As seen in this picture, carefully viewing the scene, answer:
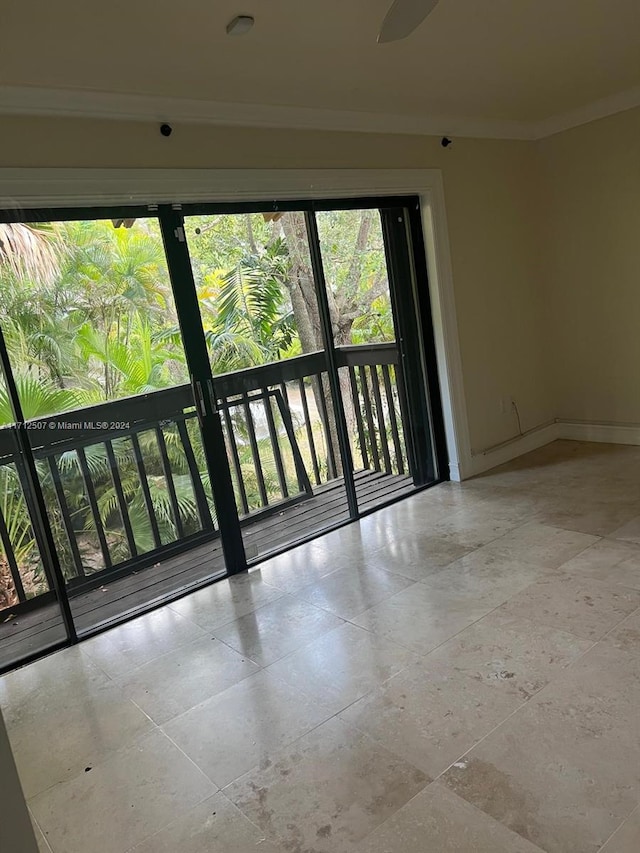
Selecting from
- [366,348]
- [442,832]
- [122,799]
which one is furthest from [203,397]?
[442,832]

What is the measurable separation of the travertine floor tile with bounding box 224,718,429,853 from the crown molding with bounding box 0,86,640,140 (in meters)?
2.70

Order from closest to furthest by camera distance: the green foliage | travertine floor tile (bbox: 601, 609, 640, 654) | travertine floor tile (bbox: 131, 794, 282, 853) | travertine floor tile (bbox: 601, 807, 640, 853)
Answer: travertine floor tile (bbox: 601, 807, 640, 853)
travertine floor tile (bbox: 131, 794, 282, 853)
travertine floor tile (bbox: 601, 609, 640, 654)
the green foliage

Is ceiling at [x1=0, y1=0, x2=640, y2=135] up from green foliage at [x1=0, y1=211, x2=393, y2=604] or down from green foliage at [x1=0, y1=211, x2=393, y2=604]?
up

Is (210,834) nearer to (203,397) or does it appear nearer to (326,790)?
(326,790)

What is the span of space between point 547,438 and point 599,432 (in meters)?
0.39

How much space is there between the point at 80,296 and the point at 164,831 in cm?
224

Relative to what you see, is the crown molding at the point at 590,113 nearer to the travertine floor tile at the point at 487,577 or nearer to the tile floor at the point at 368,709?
the tile floor at the point at 368,709

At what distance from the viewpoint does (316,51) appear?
2658mm

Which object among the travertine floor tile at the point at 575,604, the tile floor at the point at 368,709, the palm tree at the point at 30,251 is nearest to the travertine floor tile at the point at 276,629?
the tile floor at the point at 368,709

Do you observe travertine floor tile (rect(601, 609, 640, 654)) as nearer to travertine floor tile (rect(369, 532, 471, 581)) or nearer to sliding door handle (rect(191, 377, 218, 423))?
travertine floor tile (rect(369, 532, 471, 581))

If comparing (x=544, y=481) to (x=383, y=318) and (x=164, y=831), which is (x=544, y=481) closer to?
(x=383, y=318)

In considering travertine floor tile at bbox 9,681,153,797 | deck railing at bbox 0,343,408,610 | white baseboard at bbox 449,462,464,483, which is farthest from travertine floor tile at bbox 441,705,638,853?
white baseboard at bbox 449,462,464,483

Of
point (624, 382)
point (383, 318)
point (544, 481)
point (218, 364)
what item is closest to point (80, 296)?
point (218, 364)

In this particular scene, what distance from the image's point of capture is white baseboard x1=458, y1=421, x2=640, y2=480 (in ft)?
15.0
